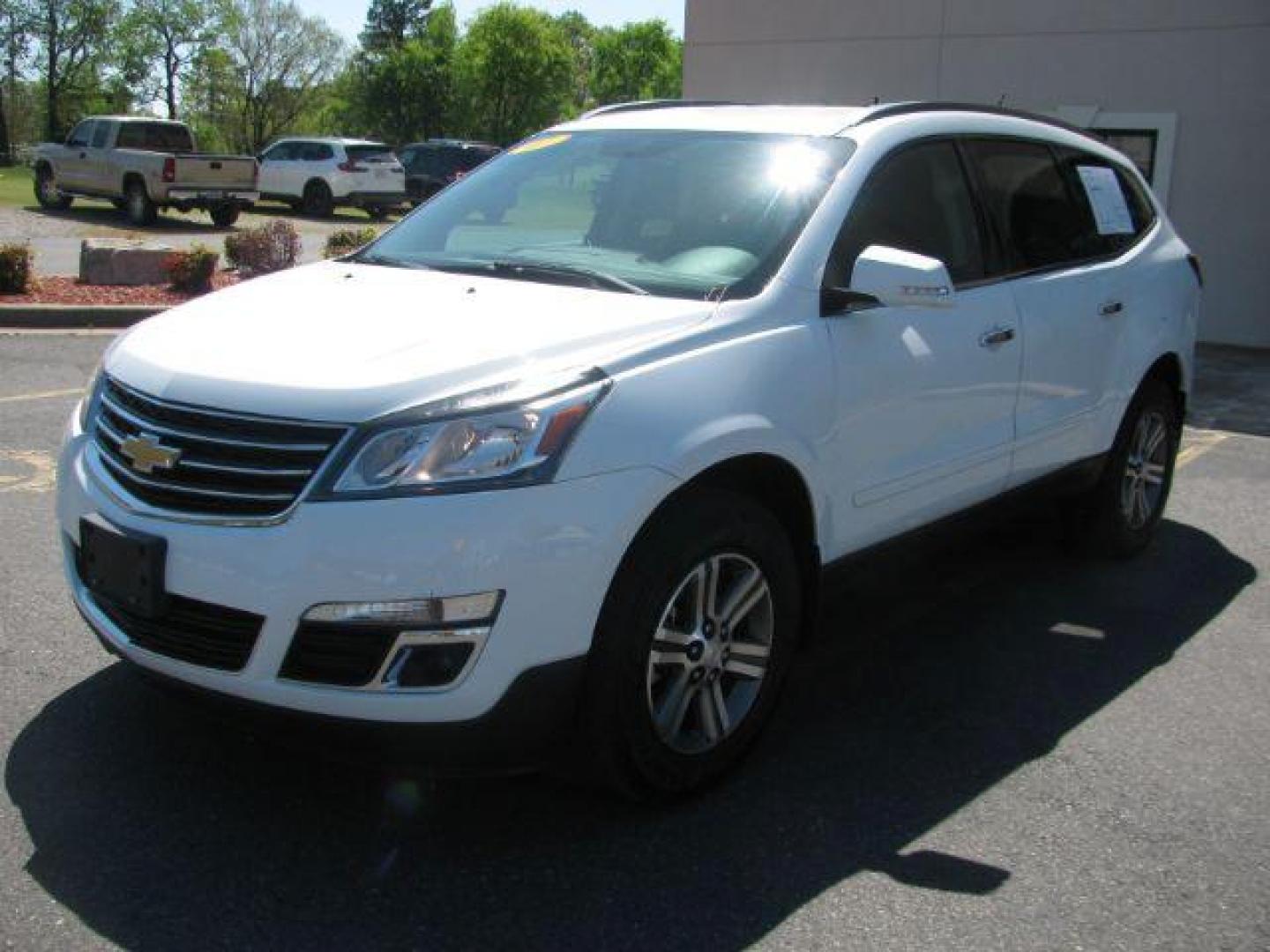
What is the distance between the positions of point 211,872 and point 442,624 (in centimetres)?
85

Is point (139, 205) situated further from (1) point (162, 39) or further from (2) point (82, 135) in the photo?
(1) point (162, 39)

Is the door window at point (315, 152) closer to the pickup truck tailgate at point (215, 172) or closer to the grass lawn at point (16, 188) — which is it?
the pickup truck tailgate at point (215, 172)

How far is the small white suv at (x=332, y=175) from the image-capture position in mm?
28125

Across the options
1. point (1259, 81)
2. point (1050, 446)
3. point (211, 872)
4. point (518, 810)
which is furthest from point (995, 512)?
point (1259, 81)

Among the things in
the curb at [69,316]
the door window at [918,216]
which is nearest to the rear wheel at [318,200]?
the curb at [69,316]

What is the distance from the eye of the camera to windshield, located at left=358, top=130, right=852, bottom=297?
3.94m

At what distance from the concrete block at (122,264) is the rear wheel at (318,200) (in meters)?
15.0

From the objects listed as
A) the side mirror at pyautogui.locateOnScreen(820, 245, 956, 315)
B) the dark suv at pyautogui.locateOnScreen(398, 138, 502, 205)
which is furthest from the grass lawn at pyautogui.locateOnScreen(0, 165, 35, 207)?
the side mirror at pyautogui.locateOnScreen(820, 245, 956, 315)

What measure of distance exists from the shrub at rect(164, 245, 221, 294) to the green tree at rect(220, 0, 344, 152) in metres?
65.6

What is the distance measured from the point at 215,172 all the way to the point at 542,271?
20.8 meters

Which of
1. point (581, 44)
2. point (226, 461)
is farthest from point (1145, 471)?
point (581, 44)

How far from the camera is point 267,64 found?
76312mm

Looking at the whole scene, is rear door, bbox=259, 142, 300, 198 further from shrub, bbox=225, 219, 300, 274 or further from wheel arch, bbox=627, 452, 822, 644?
wheel arch, bbox=627, 452, 822, 644

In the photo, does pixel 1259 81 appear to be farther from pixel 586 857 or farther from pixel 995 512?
pixel 586 857
